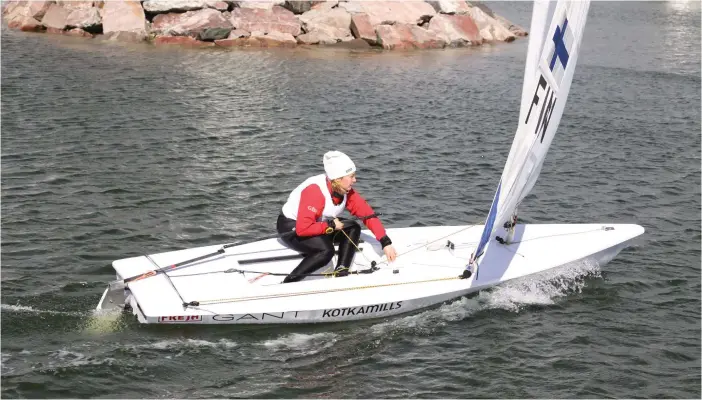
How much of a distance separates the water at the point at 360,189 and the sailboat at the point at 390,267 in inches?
10.5

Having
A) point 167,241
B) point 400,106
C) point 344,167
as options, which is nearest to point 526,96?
point 344,167

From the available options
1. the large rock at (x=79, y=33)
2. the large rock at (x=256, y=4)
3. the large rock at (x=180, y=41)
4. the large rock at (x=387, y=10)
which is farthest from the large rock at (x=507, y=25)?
the large rock at (x=79, y=33)

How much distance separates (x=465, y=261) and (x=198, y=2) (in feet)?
73.4

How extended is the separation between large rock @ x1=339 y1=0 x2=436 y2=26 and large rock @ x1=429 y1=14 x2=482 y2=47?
36.0 inches

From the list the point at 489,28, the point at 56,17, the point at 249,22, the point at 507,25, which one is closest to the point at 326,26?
the point at 249,22

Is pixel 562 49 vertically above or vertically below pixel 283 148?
above

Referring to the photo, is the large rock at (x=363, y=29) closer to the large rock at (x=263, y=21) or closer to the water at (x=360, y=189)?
the water at (x=360, y=189)

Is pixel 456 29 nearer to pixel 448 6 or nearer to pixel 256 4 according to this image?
pixel 448 6

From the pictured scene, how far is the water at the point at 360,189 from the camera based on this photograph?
9742 mm

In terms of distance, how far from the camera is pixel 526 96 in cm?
978

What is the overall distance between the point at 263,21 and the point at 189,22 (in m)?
2.77

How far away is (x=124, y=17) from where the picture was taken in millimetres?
31547

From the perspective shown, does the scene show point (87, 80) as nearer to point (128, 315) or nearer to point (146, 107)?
point (146, 107)

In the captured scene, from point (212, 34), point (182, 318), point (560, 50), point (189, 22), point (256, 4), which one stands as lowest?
point (182, 318)
